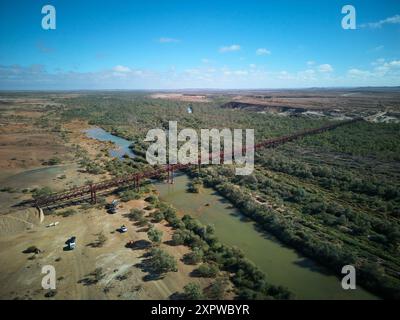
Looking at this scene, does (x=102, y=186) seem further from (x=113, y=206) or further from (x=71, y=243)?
(x=71, y=243)

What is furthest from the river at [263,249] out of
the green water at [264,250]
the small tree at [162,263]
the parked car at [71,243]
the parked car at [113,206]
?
the parked car at [71,243]

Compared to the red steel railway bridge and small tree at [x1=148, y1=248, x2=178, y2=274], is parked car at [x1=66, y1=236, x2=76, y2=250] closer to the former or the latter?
small tree at [x1=148, y1=248, x2=178, y2=274]

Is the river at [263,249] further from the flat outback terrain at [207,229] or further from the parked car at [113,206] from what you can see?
the parked car at [113,206]

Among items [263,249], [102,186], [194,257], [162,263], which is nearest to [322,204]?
[263,249]

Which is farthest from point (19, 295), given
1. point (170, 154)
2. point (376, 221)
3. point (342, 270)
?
point (170, 154)

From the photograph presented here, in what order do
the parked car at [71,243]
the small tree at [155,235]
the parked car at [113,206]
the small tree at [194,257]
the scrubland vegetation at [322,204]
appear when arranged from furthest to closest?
the parked car at [113,206], the small tree at [155,235], the parked car at [71,243], the small tree at [194,257], the scrubland vegetation at [322,204]

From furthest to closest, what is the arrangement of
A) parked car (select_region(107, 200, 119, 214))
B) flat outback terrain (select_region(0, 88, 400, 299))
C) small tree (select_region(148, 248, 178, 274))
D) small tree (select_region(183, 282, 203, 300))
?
parked car (select_region(107, 200, 119, 214))
small tree (select_region(148, 248, 178, 274))
flat outback terrain (select_region(0, 88, 400, 299))
small tree (select_region(183, 282, 203, 300))

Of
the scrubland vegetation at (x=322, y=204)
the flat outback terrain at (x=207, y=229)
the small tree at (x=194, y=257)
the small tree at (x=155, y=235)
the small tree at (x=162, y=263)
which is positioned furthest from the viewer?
the small tree at (x=155, y=235)

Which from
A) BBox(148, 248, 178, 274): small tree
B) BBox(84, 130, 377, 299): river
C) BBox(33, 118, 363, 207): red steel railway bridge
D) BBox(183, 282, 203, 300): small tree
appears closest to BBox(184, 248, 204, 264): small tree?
BBox(148, 248, 178, 274): small tree
